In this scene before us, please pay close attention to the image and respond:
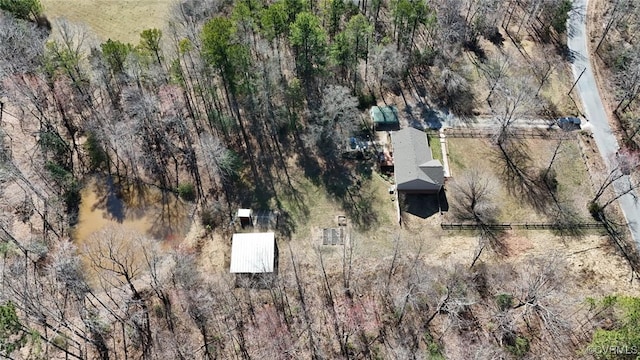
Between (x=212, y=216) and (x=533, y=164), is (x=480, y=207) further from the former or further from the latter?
(x=212, y=216)

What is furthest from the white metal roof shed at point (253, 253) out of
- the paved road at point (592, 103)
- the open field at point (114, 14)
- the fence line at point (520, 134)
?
the open field at point (114, 14)

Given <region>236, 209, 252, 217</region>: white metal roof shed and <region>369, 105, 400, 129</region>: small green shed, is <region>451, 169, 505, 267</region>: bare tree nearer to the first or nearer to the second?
<region>369, 105, 400, 129</region>: small green shed

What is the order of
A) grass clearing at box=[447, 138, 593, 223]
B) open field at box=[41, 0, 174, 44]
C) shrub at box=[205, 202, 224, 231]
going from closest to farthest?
shrub at box=[205, 202, 224, 231] < grass clearing at box=[447, 138, 593, 223] < open field at box=[41, 0, 174, 44]

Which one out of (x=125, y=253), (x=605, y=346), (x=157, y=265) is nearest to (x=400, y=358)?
(x=605, y=346)

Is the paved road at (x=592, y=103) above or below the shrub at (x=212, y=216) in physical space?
above

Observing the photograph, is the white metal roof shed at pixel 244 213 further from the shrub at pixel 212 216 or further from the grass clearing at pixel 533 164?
the grass clearing at pixel 533 164

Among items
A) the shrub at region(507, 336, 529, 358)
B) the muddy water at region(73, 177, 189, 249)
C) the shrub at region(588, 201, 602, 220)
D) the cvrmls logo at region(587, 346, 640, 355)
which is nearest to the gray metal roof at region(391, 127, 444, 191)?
the shrub at region(588, 201, 602, 220)
